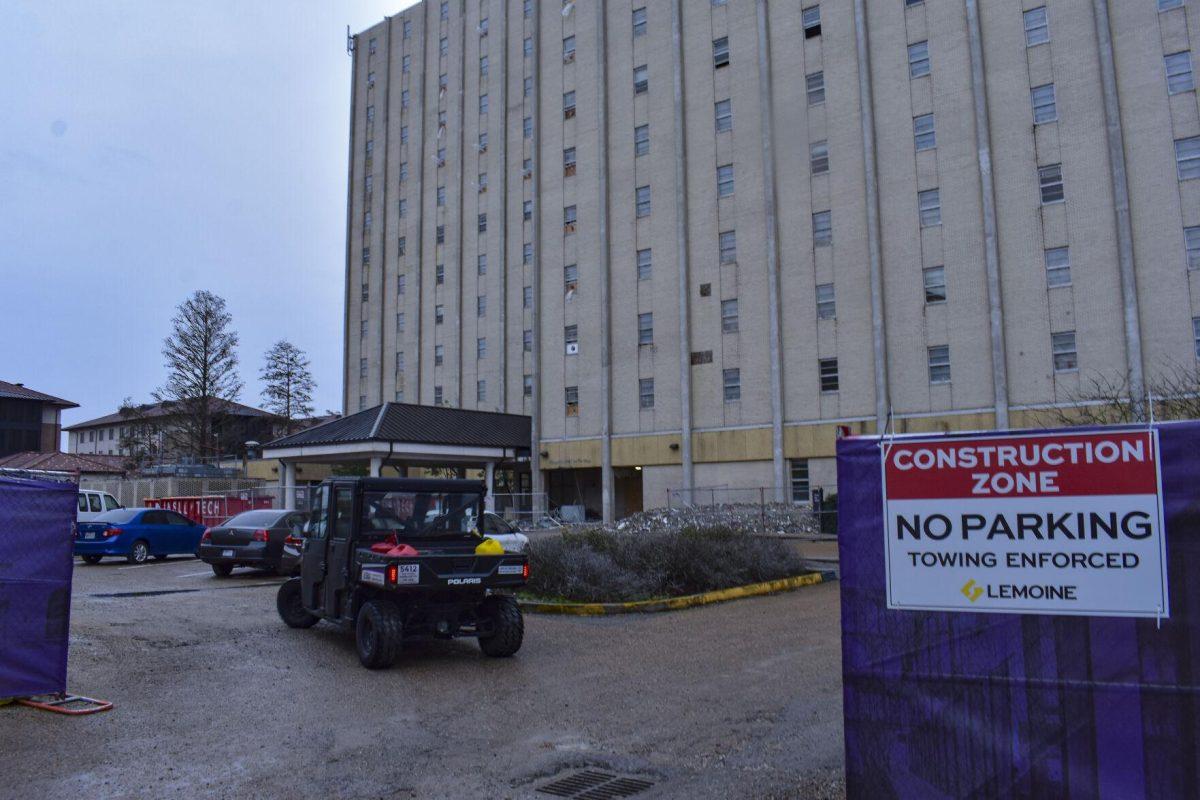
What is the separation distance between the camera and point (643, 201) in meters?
42.0

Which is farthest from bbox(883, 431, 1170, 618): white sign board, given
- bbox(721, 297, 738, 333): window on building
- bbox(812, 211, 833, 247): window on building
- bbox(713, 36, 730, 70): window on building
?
bbox(713, 36, 730, 70): window on building

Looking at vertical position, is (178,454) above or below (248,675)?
above

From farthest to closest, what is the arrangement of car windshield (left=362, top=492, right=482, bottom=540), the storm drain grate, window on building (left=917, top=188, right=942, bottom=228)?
window on building (left=917, top=188, right=942, bottom=228)
car windshield (left=362, top=492, right=482, bottom=540)
the storm drain grate

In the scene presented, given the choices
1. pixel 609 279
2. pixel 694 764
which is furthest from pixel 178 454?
pixel 694 764

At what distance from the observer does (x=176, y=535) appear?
82.5 feet

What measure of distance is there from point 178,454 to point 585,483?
110ft

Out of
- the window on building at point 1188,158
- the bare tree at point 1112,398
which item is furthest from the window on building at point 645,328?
the window on building at point 1188,158

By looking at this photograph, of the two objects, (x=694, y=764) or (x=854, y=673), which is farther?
(x=694, y=764)

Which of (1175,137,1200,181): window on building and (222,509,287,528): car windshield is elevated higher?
(1175,137,1200,181): window on building

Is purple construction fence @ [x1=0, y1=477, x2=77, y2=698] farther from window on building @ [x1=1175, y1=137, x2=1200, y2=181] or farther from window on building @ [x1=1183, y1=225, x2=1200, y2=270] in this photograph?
window on building @ [x1=1175, y1=137, x2=1200, y2=181]

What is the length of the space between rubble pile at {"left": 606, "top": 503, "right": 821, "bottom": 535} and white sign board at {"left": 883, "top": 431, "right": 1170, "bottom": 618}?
2320cm

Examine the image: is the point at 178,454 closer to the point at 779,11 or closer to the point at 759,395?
the point at 759,395

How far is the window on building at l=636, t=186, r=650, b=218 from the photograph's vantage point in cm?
4184

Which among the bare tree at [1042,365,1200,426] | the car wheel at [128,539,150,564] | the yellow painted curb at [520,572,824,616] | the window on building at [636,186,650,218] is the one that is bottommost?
the yellow painted curb at [520,572,824,616]
